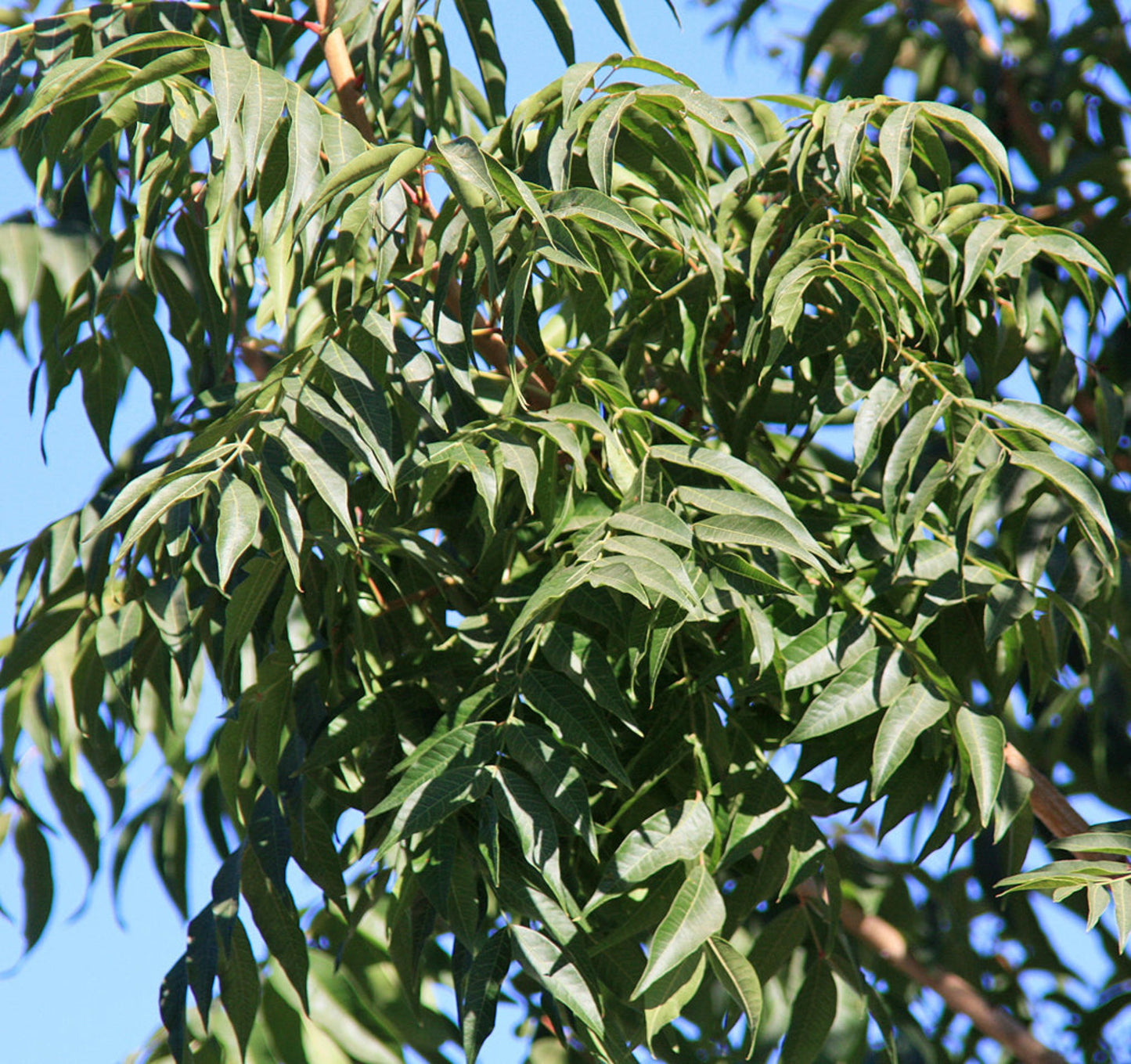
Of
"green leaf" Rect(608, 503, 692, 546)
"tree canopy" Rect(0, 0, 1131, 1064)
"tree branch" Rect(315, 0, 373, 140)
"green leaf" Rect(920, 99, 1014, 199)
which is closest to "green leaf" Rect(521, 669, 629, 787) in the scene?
"tree canopy" Rect(0, 0, 1131, 1064)

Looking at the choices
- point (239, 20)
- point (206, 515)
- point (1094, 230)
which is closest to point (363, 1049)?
point (206, 515)

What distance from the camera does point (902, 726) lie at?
98 cm

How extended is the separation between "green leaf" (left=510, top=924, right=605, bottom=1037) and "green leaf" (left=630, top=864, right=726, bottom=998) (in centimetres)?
4

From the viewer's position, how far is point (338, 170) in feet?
3.01

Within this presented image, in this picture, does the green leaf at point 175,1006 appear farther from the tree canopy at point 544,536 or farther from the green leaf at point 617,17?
the green leaf at point 617,17

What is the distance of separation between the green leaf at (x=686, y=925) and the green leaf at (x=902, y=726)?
5.7 inches

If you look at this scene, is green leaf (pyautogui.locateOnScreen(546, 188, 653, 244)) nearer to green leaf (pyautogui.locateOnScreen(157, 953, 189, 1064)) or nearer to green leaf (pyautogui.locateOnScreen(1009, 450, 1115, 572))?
green leaf (pyautogui.locateOnScreen(1009, 450, 1115, 572))

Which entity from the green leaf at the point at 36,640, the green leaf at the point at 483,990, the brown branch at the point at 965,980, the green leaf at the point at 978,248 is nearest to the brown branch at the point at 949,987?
the brown branch at the point at 965,980

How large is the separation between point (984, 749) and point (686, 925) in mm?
261

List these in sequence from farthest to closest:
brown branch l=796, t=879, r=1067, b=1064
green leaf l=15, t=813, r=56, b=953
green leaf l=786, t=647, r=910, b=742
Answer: green leaf l=15, t=813, r=56, b=953 → brown branch l=796, t=879, r=1067, b=1064 → green leaf l=786, t=647, r=910, b=742

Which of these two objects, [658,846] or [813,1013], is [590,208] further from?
[813,1013]

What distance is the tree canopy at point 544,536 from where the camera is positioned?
95cm

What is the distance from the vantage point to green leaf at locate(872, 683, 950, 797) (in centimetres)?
95

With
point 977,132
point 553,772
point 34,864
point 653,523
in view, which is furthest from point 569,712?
point 34,864
